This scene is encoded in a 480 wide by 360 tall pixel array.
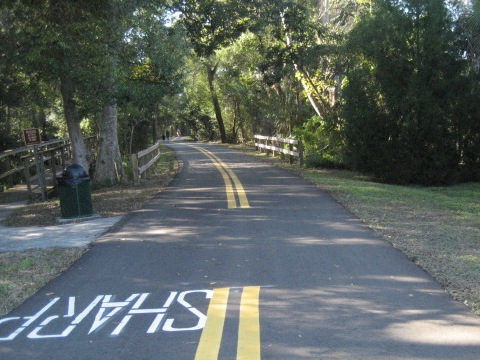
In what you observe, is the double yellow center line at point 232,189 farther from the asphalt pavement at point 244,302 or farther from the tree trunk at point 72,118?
the tree trunk at point 72,118

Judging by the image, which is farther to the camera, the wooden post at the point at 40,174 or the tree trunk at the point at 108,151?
the tree trunk at the point at 108,151

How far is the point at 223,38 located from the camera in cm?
2012

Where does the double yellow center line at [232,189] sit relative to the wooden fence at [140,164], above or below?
below

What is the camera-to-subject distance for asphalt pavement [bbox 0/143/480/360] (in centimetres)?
495

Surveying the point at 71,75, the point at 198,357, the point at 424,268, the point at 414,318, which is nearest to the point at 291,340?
the point at 198,357

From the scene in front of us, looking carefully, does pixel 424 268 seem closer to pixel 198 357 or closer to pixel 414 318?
pixel 414 318

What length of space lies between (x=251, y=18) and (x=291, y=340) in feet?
54.0

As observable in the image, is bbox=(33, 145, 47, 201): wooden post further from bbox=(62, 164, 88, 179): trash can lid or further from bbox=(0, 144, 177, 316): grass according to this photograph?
bbox=(62, 164, 88, 179): trash can lid

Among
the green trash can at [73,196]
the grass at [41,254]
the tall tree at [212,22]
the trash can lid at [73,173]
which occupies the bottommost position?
the grass at [41,254]

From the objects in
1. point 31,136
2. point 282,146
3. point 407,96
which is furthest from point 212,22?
point 282,146

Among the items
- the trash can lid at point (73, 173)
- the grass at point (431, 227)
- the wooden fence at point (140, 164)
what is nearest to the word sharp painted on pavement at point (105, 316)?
the grass at point (431, 227)

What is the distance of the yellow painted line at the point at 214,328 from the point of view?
4819 mm

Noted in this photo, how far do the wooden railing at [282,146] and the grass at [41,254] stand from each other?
7970 millimetres

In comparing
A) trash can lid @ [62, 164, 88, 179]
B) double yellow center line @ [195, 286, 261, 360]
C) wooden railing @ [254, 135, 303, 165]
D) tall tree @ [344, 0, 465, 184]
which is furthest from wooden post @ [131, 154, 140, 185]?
double yellow center line @ [195, 286, 261, 360]
